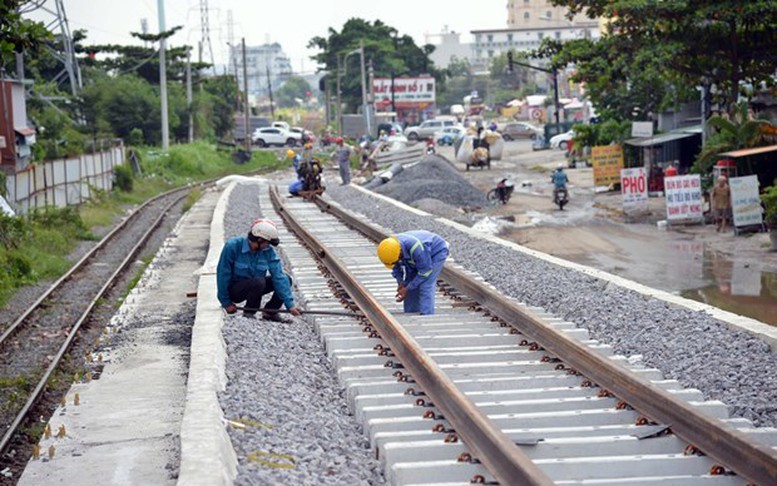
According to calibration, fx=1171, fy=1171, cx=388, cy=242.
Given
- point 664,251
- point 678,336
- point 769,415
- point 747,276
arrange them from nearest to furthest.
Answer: point 769,415
point 678,336
point 747,276
point 664,251

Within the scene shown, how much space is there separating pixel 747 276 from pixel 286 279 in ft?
32.5

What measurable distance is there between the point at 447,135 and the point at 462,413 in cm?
7401

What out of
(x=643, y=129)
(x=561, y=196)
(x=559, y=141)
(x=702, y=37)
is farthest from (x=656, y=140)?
(x=559, y=141)

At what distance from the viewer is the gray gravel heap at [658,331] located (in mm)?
8750

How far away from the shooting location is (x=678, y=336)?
1062cm

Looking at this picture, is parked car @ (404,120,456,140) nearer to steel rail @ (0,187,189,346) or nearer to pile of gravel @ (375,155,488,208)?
pile of gravel @ (375,155,488,208)

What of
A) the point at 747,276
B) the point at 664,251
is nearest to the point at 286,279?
the point at 747,276

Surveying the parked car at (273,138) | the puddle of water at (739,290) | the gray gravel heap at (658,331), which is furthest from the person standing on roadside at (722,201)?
the parked car at (273,138)

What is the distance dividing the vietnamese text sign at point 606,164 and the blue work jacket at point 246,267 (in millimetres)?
26868

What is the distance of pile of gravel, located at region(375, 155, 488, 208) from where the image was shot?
116 feet

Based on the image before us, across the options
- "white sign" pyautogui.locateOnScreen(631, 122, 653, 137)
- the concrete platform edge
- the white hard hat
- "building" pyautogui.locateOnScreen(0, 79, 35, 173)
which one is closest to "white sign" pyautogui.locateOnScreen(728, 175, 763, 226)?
→ "white sign" pyautogui.locateOnScreen(631, 122, 653, 137)

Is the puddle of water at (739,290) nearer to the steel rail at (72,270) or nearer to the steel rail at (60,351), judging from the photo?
the steel rail at (60,351)

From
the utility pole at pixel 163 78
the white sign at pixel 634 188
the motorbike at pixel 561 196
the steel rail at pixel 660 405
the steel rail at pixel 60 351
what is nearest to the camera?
the steel rail at pixel 660 405

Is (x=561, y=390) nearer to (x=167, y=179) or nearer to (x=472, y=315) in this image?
(x=472, y=315)
